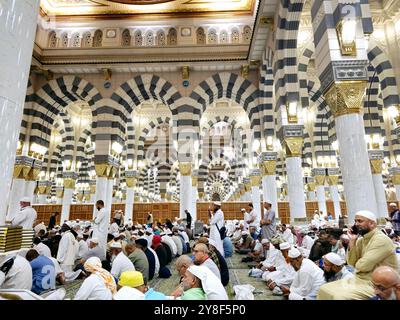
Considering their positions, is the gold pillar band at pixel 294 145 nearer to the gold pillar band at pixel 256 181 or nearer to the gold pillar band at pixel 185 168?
the gold pillar band at pixel 185 168

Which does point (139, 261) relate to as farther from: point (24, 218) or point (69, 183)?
point (69, 183)

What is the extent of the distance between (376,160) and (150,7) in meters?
9.73

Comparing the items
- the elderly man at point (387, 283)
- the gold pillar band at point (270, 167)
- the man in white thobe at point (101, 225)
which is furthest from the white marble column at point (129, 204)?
the elderly man at point (387, 283)

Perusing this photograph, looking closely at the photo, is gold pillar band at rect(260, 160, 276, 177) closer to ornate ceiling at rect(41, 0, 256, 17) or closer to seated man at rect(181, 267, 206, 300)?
ornate ceiling at rect(41, 0, 256, 17)

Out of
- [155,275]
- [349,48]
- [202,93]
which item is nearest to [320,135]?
[202,93]

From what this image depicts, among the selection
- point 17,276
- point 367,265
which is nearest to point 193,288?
point 367,265

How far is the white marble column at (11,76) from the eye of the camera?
9.18 ft

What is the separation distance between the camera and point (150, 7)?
10125 millimetres

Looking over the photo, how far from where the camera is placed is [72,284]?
14.5ft

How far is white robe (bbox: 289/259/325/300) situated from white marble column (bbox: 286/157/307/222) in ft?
12.4

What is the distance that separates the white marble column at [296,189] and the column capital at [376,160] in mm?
3656

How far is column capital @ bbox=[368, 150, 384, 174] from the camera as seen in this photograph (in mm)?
8742

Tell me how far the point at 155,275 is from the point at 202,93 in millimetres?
7233

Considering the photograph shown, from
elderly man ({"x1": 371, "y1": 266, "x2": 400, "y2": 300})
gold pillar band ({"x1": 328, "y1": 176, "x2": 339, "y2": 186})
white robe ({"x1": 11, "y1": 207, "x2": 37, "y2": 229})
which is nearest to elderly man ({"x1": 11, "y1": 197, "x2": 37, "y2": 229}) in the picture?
white robe ({"x1": 11, "y1": 207, "x2": 37, "y2": 229})
